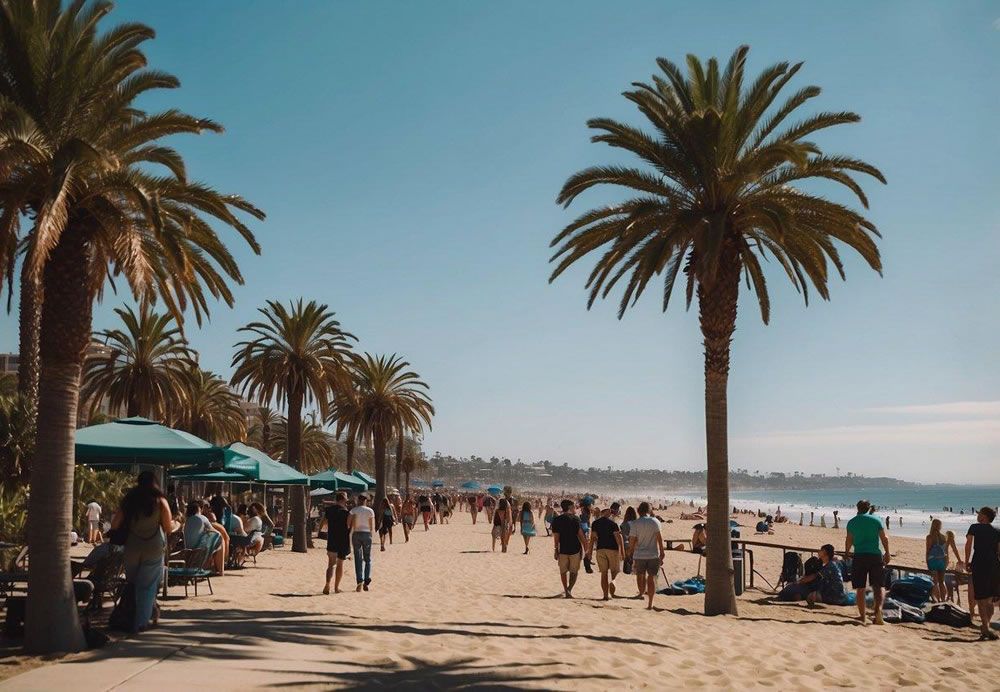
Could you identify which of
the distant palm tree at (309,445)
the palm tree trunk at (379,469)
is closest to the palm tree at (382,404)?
the palm tree trunk at (379,469)

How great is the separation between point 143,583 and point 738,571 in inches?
448

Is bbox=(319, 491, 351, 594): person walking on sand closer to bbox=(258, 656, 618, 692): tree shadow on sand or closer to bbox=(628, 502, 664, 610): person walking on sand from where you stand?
bbox=(628, 502, 664, 610): person walking on sand

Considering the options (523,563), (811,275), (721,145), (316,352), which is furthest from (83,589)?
(316,352)

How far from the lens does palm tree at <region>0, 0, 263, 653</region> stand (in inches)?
305

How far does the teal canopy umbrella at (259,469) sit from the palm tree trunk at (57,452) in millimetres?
6888

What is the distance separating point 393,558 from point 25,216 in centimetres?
1407

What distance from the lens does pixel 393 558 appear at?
835 inches

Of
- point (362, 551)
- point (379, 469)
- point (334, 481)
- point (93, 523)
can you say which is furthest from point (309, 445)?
point (362, 551)

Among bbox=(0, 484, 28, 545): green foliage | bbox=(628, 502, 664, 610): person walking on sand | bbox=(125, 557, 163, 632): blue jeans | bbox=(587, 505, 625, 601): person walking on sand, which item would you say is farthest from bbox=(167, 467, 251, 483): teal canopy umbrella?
bbox=(628, 502, 664, 610): person walking on sand

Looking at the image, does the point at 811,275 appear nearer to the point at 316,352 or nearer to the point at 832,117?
the point at 832,117

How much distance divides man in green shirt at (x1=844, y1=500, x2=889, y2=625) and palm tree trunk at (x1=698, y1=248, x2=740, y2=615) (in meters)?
1.88

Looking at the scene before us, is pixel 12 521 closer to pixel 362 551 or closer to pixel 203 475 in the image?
pixel 203 475

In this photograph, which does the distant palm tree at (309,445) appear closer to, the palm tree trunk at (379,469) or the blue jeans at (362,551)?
the palm tree trunk at (379,469)

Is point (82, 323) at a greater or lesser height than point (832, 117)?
lesser
